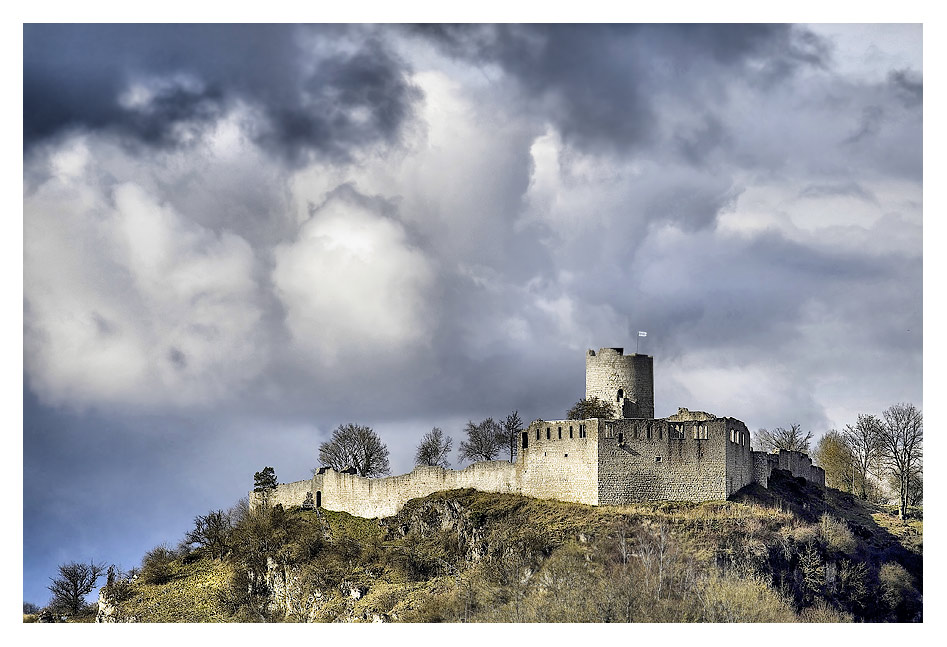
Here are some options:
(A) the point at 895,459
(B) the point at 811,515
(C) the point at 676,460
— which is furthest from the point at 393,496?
(A) the point at 895,459

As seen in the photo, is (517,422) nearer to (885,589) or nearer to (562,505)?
(562,505)

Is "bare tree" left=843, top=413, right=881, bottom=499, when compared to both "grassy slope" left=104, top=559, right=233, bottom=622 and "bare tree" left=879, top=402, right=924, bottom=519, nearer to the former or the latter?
"bare tree" left=879, top=402, right=924, bottom=519

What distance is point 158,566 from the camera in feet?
195

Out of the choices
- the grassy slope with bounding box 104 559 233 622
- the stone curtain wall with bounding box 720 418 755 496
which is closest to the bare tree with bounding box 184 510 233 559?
the grassy slope with bounding box 104 559 233 622

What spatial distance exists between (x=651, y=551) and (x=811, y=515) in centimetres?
1159

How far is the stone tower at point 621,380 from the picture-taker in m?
58.1

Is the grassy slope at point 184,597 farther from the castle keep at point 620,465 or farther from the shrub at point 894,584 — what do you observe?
the shrub at point 894,584

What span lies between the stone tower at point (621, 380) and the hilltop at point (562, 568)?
740cm

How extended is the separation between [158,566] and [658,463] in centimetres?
2652

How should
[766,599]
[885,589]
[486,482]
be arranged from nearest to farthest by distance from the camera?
[766,599] < [885,589] < [486,482]

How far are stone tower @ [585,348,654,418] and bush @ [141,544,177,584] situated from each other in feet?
73.5

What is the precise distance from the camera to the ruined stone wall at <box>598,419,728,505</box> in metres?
47.8

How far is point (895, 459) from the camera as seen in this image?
65.1m

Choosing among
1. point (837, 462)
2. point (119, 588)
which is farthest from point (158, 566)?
point (837, 462)
